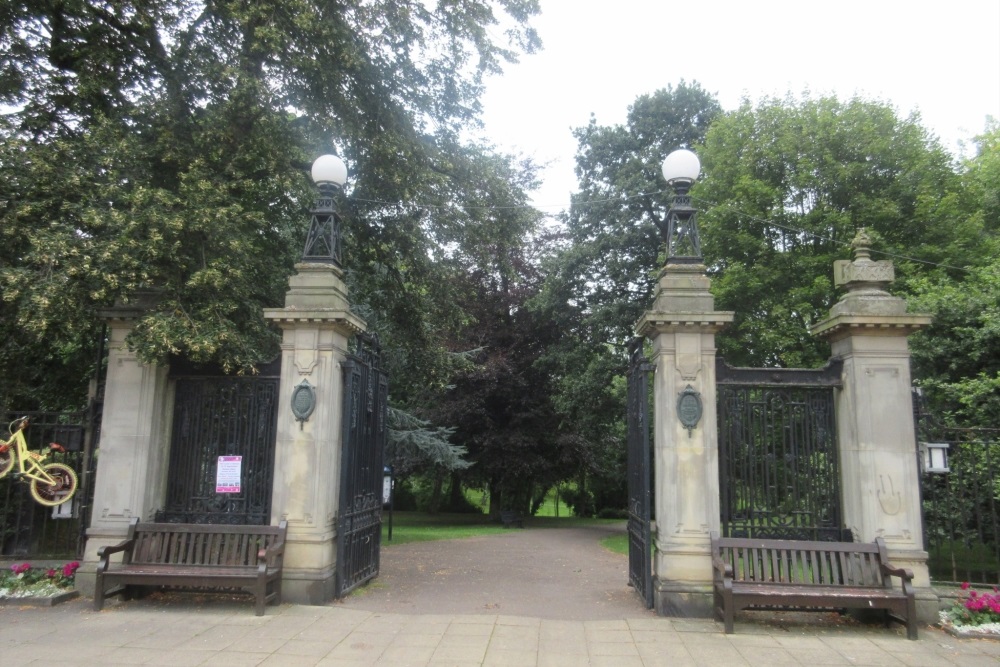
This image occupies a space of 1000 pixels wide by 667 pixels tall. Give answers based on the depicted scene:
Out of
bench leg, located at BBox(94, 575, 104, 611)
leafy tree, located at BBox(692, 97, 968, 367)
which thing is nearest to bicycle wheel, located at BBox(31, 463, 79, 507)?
bench leg, located at BBox(94, 575, 104, 611)

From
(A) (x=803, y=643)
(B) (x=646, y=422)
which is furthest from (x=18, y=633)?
(A) (x=803, y=643)

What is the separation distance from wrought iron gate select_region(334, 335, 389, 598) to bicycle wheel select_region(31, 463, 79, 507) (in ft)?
11.3

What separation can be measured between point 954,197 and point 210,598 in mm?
17209

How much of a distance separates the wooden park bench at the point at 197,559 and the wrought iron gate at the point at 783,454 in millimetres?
5248

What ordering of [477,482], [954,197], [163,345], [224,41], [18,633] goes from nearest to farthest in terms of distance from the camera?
[18,633], [163,345], [224,41], [954,197], [477,482]

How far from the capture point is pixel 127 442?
27.8 ft

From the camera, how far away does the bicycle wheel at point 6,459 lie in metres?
8.48

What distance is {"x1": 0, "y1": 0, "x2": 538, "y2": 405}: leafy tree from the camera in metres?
7.80

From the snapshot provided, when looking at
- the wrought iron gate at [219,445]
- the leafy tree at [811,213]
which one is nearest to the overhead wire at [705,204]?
the leafy tree at [811,213]

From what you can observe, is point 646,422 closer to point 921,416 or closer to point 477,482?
point 921,416

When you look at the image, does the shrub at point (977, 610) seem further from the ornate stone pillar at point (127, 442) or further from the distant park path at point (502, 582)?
the ornate stone pillar at point (127, 442)

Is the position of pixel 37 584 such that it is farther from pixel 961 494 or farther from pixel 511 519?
pixel 511 519

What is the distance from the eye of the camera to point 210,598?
8172mm

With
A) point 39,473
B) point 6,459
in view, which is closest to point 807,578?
point 39,473
